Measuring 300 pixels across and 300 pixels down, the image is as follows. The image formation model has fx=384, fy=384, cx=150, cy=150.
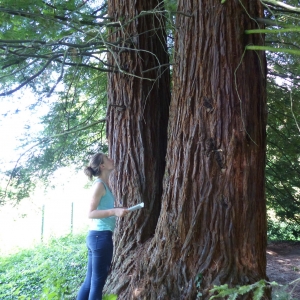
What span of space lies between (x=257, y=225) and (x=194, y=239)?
24.0 inches

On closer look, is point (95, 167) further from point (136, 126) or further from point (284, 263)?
point (284, 263)

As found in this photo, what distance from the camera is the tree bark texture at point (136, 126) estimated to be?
4520 mm

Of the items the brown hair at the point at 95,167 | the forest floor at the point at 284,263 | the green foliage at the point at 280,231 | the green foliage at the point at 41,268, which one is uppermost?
the brown hair at the point at 95,167

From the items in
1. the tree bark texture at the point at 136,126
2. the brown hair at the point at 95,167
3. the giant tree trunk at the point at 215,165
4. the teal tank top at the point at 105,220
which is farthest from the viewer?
the tree bark texture at the point at 136,126

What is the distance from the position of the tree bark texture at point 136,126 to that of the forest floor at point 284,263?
2045mm

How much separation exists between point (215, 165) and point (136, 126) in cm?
143

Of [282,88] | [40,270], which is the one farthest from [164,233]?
[40,270]

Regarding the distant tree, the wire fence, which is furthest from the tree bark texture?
the wire fence

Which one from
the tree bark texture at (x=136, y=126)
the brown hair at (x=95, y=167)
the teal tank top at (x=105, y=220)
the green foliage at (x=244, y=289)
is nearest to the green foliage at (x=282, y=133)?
the tree bark texture at (x=136, y=126)

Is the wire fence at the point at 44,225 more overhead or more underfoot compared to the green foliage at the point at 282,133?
more underfoot

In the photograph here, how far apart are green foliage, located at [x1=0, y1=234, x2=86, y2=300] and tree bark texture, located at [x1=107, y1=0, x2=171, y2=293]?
1284mm

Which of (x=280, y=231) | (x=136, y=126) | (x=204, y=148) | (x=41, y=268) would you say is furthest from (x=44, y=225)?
(x=204, y=148)

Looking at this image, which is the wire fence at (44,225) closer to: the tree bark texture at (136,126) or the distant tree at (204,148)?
the tree bark texture at (136,126)

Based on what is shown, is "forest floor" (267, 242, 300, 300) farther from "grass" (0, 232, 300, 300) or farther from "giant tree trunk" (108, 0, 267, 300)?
"grass" (0, 232, 300, 300)
